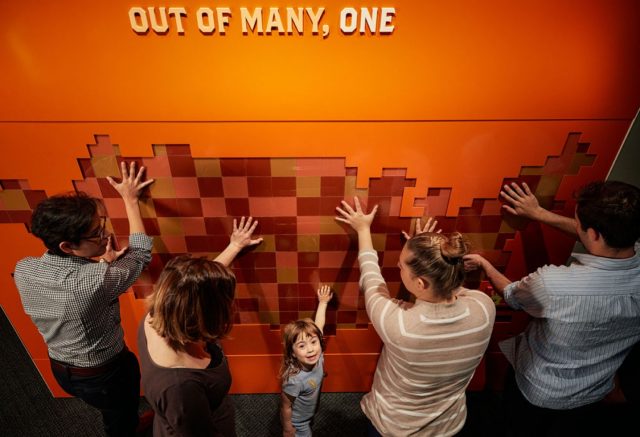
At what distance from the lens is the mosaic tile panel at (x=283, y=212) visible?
1326 millimetres

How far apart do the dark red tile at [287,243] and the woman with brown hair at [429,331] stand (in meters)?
0.44

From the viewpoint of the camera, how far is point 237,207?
1412 mm

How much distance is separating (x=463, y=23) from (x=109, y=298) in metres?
1.58

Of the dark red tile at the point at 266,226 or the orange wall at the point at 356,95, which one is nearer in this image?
the orange wall at the point at 356,95

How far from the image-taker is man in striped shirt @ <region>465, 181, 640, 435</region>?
105cm

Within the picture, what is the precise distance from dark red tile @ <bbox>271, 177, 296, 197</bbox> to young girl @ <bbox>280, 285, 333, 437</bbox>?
0.57 m

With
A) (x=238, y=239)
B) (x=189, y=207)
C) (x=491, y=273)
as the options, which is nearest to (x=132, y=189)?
(x=189, y=207)

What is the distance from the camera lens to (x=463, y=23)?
43.6 inches

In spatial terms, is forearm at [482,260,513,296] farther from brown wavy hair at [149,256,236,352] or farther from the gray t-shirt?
brown wavy hair at [149,256,236,352]

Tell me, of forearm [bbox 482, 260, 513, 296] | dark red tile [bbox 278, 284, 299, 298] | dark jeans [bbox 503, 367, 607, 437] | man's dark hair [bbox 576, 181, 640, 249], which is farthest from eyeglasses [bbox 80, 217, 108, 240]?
dark jeans [bbox 503, 367, 607, 437]

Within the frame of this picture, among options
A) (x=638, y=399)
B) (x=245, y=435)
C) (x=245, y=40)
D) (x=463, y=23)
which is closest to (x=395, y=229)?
(x=463, y=23)

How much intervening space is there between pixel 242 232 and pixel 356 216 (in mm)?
502

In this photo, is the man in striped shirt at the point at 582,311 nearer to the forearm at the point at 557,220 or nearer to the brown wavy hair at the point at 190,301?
the forearm at the point at 557,220

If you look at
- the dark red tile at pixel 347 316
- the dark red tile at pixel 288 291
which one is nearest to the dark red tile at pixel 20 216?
the dark red tile at pixel 288 291
